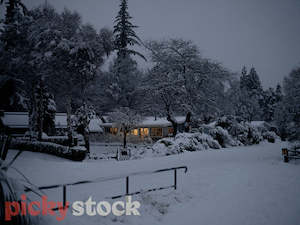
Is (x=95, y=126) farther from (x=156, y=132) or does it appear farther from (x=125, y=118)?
(x=125, y=118)

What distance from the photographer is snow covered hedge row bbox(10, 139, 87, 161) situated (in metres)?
15.7

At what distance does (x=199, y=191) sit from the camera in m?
8.88

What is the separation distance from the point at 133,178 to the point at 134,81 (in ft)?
95.5

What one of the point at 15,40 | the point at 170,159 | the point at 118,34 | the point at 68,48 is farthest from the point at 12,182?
the point at 118,34

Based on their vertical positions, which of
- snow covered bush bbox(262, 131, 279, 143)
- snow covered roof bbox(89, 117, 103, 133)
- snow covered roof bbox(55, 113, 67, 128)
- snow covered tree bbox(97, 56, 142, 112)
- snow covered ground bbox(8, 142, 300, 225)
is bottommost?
snow covered ground bbox(8, 142, 300, 225)

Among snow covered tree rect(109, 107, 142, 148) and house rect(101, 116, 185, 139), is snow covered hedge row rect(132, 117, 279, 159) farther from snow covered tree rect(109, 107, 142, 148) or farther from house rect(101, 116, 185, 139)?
house rect(101, 116, 185, 139)

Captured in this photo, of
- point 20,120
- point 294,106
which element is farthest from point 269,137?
point 20,120

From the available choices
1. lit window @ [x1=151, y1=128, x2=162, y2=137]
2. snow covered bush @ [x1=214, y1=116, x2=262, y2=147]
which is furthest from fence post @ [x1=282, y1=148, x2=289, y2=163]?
lit window @ [x1=151, y1=128, x2=162, y2=137]

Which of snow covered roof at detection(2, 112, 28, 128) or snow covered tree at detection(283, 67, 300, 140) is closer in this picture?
snow covered tree at detection(283, 67, 300, 140)

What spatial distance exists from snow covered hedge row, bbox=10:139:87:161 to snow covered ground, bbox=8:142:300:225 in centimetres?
368

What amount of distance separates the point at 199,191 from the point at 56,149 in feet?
40.2

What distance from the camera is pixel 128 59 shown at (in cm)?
3875

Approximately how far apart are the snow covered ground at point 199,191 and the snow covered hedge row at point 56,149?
12.1 feet

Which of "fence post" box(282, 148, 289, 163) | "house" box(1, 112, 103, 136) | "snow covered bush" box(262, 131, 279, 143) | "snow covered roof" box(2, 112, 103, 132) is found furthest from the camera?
"snow covered roof" box(2, 112, 103, 132)
